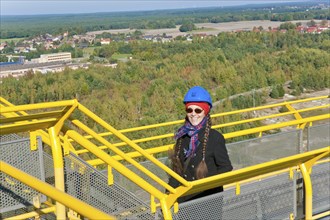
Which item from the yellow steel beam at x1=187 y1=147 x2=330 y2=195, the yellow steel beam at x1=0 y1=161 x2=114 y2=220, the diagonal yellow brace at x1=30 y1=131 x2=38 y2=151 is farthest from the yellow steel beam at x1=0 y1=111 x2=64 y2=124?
the yellow steel beam at x1=187 y1=147 x2=330 y2=195

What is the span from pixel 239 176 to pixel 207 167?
259 millimetres

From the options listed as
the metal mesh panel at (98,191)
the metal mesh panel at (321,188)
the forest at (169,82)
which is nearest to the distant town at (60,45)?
the forest at (169,82)

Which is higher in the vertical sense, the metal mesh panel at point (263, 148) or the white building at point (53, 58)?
the metal mesh panel at point (263, 148)

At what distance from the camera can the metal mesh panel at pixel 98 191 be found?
340 cm

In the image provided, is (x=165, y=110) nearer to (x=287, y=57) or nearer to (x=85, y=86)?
(x=85, y=86)

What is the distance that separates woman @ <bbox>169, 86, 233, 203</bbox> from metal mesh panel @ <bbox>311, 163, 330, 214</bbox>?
1344mm

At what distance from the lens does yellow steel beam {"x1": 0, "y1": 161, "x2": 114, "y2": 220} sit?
220cm

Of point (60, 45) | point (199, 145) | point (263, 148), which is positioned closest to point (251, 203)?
point (199, 145)

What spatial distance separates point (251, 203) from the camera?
3881 millimetres

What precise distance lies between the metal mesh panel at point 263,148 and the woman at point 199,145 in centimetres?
161

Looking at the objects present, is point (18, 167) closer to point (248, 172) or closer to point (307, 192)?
point (248, 172)

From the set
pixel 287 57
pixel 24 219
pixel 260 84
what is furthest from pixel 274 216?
pixel 287 57

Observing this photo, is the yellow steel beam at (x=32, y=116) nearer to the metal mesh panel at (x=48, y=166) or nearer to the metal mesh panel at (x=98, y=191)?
the metal mesh panel at (x=98, y=191)

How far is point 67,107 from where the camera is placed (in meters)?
3.02
